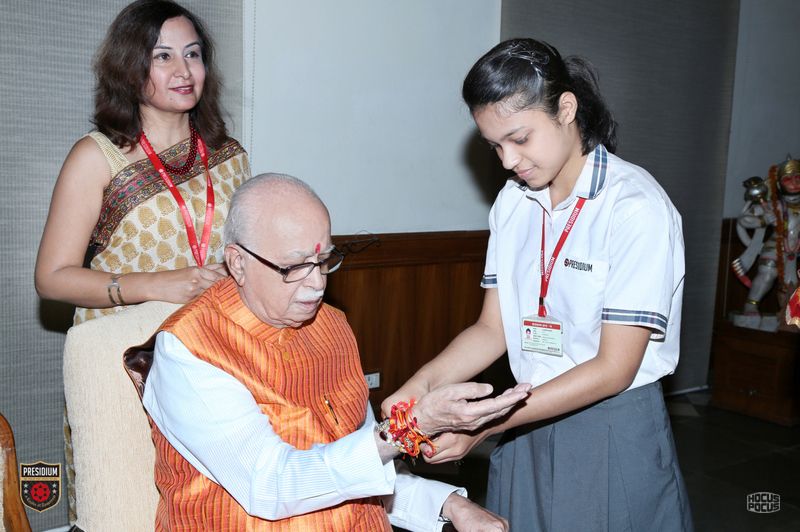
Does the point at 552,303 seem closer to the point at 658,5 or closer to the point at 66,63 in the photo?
the point at 66,63

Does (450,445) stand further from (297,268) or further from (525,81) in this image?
(525,81)

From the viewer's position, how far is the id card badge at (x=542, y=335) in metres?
1.67

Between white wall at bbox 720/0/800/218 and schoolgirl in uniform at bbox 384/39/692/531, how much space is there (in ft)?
13.4

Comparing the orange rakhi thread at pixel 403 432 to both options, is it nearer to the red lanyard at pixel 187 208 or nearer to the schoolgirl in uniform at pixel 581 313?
the schoolgirl in uniform at pixel 581 313

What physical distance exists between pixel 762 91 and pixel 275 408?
5184 millimetres

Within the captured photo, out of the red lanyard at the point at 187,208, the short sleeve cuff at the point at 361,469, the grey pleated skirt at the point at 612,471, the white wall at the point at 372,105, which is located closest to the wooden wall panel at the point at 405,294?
the white wall at the point at 372,105

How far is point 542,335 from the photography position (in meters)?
1.69

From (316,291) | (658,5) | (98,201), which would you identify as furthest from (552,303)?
(658,5)

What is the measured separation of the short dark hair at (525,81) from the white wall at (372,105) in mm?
1809

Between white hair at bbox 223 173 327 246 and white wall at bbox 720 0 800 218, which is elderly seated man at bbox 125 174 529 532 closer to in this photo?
white hair at bbox 223 173 327 246

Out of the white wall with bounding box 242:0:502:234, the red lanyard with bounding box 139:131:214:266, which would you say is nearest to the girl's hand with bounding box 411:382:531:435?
the red lanyard with bounding box 139:131:214:266

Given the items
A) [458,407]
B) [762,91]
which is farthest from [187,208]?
[762,91]

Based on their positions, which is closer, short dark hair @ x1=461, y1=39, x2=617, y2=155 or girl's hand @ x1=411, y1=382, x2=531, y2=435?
girl's hand @ x1=411, y1=382, x2=531, y2=435

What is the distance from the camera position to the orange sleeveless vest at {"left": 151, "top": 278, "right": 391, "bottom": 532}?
4.45 feet
